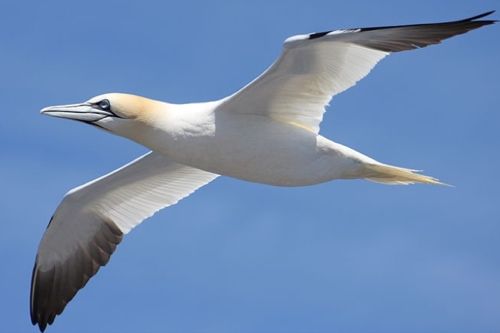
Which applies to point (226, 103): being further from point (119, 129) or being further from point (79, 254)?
point (79, 254)

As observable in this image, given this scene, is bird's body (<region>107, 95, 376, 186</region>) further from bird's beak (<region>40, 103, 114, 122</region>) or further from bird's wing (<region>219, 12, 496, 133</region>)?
bird's beak (<region>40, 103, 114, 122</region>)

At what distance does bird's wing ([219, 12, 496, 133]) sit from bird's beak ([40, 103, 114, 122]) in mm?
1239

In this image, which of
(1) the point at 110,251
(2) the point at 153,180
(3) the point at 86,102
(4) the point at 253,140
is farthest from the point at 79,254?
(4) the point at 253,140

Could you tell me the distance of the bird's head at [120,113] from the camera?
10.5 metres

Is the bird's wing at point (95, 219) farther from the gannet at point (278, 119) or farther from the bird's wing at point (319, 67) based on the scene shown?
the bird's wing at point (319, 67)

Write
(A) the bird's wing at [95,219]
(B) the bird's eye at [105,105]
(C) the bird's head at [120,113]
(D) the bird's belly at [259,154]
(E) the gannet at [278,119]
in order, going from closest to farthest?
(E) the gannet at [278,119] → (D) the bird's belly at [259,154] → (C) the bird's head at [120,113] → (B) the bird's eye at [105,105] → (A) the bird's wing at [95,219]

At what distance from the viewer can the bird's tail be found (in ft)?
35.1

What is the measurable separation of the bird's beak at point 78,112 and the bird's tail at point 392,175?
102 inches

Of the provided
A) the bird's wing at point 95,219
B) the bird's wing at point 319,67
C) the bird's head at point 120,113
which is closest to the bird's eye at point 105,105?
the bird's head at point 120,113

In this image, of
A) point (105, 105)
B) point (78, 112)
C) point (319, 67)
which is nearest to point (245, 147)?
point (319, 67)

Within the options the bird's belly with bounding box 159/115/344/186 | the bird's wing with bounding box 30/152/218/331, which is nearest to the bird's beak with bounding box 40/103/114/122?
the bird's belly with bounding box 159/115/344/186

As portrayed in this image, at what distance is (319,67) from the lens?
34.1 feet

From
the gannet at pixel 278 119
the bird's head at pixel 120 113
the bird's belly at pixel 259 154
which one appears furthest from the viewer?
the bird's head at pixel 120 113

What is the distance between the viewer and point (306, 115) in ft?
35.6
